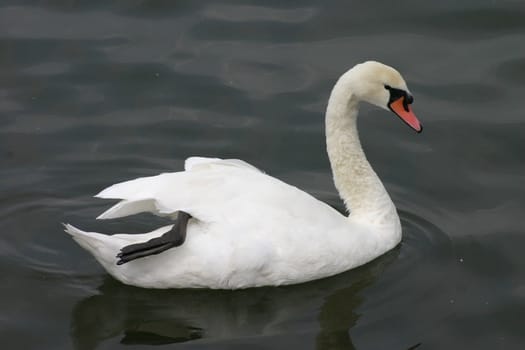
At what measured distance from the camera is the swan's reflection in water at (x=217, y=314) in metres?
7.77

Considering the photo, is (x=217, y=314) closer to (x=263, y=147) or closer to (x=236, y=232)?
(x=236, y=232)

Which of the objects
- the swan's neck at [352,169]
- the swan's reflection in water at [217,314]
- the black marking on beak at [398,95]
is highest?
the black marking on beak at [398,95]

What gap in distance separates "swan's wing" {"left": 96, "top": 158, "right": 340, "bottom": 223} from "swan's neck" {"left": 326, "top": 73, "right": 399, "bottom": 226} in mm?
460

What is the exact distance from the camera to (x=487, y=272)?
8492 mm

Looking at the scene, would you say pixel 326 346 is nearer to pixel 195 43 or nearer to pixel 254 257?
pixel 254 257

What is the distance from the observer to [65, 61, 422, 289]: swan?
306 inches

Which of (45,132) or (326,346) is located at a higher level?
(45,132)

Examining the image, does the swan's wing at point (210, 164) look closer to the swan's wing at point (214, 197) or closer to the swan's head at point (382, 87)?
the swan's wing at point (214, 197)

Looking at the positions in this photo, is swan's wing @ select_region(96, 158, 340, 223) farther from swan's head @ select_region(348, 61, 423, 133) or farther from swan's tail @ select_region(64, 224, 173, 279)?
swan's head @ select_region(348, 61, 423, 133)

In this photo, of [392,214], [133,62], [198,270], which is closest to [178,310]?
[198,270]

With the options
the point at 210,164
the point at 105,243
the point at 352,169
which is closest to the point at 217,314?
the point at 105,243

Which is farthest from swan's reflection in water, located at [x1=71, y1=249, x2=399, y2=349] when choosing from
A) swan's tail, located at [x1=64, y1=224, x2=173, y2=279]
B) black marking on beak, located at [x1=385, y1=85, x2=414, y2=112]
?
black marking on beak, located at [x1=385, y1=85, x2=414, y2=112]

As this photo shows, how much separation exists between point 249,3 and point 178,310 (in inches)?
186

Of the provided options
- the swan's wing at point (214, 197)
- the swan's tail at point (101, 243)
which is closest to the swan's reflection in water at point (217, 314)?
the swan's tail at point (101, 243)
